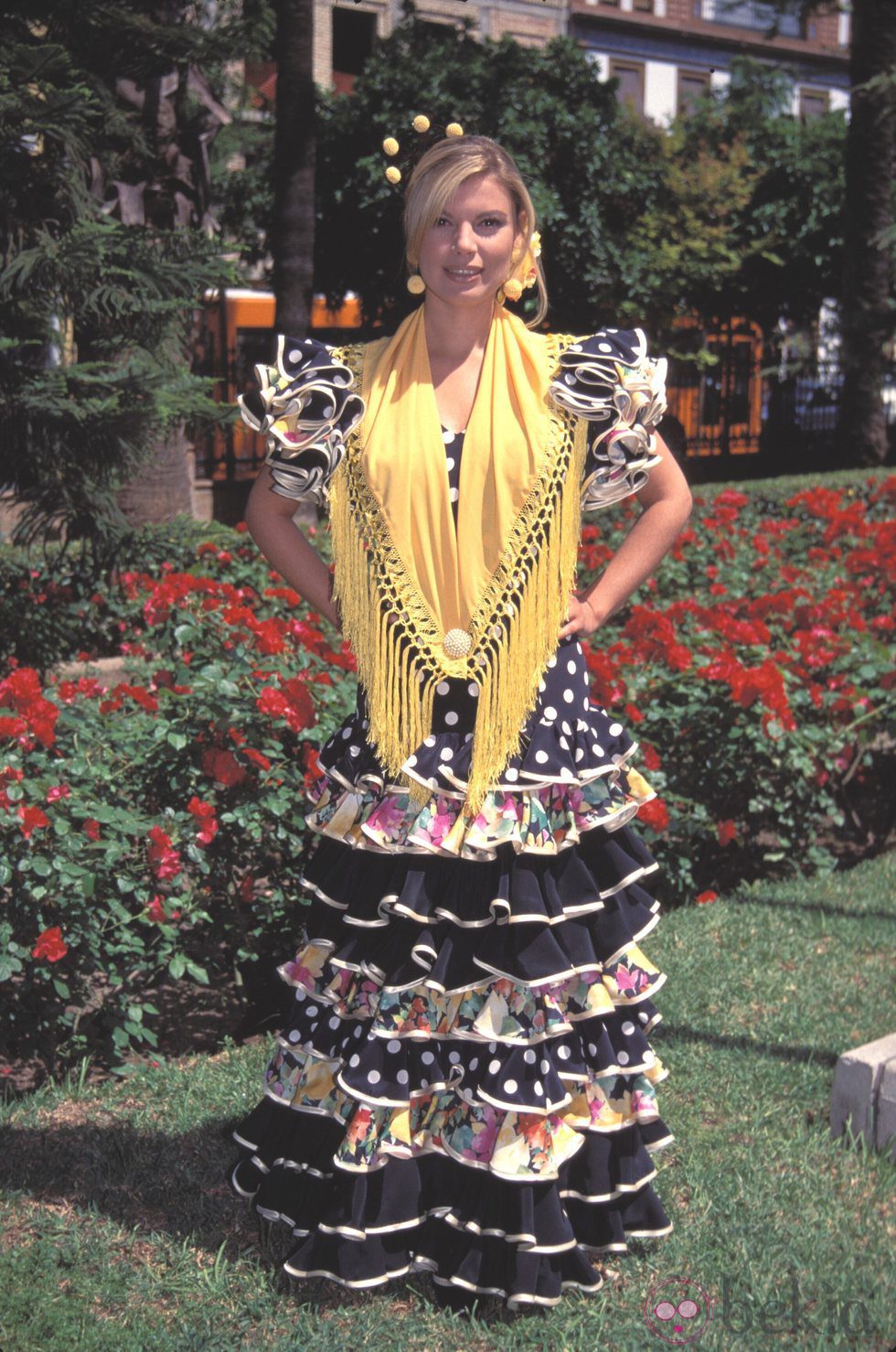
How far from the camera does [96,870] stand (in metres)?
3.84

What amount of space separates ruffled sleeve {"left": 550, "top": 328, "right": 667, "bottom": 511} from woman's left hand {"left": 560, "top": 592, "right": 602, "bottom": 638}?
0.21 m

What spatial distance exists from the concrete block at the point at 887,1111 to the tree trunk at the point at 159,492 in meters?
6.28

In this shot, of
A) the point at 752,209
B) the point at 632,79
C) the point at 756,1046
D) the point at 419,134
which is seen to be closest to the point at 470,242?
the point at 419,134

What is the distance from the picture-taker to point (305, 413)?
9.55 ft

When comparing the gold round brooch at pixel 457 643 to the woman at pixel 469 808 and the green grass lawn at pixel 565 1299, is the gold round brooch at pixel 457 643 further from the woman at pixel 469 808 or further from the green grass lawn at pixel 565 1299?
the green grass lawn at pixel 565 1299

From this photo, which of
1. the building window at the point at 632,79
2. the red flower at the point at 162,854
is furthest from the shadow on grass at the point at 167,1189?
the building window at the point at 632,79

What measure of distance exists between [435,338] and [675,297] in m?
21.2

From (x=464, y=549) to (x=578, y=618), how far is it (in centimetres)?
28

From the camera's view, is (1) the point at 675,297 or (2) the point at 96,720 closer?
(2) the point at 96,720

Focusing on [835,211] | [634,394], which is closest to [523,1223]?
[634,394]

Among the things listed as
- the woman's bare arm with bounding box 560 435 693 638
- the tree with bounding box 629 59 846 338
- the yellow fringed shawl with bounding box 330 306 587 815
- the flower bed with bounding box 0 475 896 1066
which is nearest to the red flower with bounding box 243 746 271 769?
the flower bed with bounding box 0 475 896 1066

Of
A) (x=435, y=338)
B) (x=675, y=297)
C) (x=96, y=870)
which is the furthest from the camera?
(x=675, y=297)

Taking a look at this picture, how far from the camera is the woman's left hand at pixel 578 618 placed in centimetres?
295

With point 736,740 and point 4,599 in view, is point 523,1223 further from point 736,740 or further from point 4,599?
point 4,599
